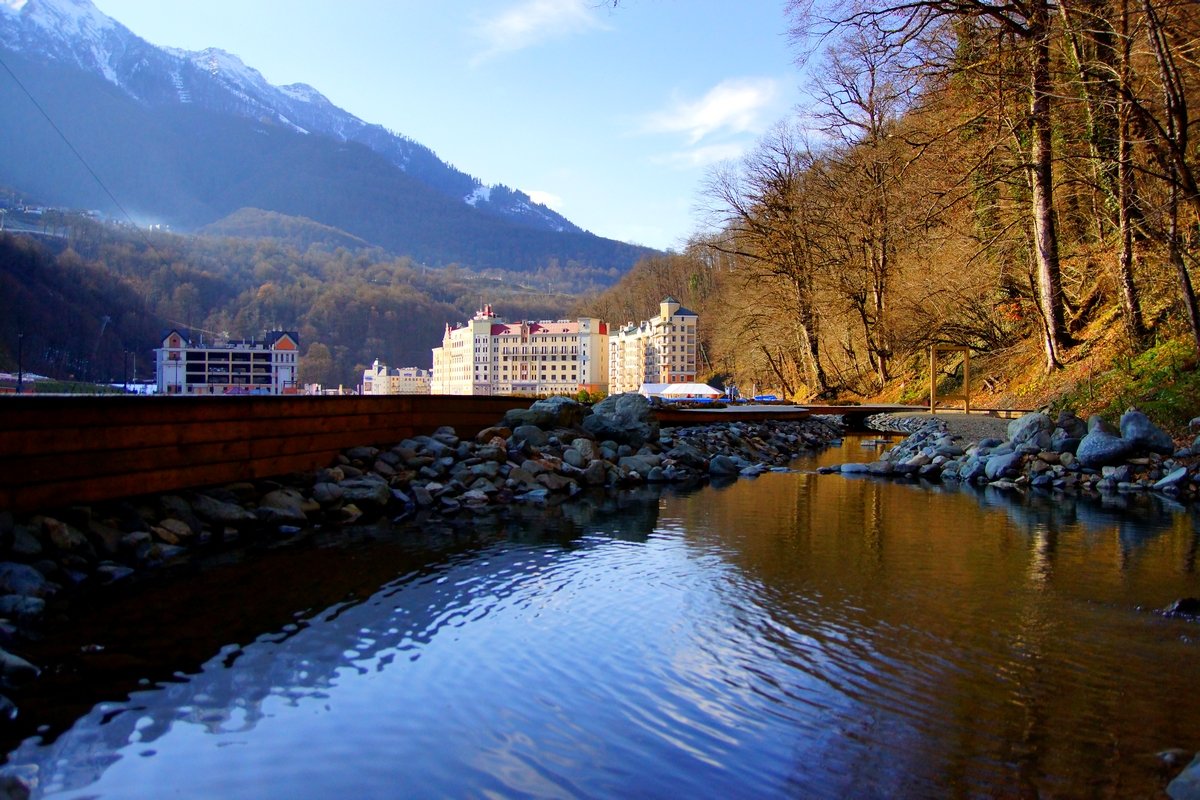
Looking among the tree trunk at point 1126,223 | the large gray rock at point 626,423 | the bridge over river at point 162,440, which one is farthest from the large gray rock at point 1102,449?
the bridge over river at point 162,440

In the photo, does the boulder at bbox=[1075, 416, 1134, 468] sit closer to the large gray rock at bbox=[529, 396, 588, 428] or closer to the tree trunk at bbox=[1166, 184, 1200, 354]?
the tree trunk at bbox=[1166, 184, 1200, 354]

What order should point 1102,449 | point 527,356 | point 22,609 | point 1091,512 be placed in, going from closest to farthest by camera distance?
1. point 22,609
2. point 1091,512
3. point 1102,449
4. point 527,356

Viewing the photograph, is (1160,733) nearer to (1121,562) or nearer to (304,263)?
(1121,562)

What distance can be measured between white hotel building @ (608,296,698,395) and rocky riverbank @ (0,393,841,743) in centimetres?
6891

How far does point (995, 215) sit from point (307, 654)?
82.6 ft

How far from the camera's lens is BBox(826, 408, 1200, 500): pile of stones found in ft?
39.6

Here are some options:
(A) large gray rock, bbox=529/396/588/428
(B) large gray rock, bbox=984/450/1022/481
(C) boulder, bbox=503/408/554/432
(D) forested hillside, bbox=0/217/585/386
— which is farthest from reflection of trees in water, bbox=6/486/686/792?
(D) forested hillside, bbox=0/217/585/386

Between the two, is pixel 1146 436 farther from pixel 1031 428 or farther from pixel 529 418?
pixel 529 418

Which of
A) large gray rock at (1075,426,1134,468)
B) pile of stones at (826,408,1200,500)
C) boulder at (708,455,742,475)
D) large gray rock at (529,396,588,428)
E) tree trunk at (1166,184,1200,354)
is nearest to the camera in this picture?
pile of stones at (826,408,1200,500)

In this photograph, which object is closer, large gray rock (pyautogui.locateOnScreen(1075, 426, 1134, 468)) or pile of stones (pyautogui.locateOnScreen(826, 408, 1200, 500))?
pile of stones (pyautogui.locateOnScreen(826, 408, 1200, 500))

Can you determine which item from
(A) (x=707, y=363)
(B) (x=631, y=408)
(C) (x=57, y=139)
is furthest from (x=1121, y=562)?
(C) (x=57, y=139)

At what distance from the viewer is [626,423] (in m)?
16.9

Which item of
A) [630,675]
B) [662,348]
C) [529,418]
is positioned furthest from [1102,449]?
[662,348]

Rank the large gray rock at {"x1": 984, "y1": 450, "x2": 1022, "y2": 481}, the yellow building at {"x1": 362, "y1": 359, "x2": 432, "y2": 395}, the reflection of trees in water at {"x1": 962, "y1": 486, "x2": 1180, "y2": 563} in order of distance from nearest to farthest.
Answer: the reflection of trees in water at {"x1": 962, "y1": 486, "x2": 1180, "y2": 563}, the large gray rock at {"x1": 984, "y1": 450, "x2": 1022, "y2": 481}, the yellow building at {"x1": 362, "y1": 359, "x2": 432, "y2": 395}
